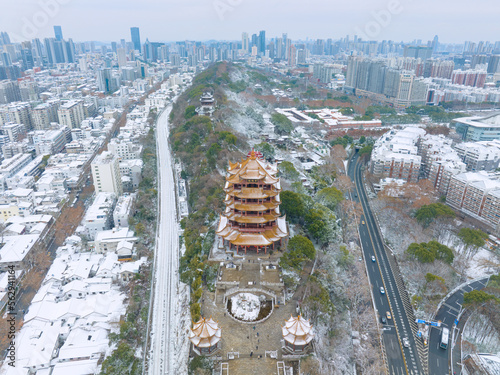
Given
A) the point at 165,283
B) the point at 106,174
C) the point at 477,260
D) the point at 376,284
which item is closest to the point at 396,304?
the point at 376,284

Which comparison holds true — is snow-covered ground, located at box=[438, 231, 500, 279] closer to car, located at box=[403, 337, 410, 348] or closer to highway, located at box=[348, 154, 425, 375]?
highway, located at box=[348, 154, 425, 375]

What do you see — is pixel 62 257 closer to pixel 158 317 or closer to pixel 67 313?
pixel 67 313

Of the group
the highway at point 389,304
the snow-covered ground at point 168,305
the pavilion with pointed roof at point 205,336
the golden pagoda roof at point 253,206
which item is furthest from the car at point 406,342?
the snow-covered ground at point 168,305

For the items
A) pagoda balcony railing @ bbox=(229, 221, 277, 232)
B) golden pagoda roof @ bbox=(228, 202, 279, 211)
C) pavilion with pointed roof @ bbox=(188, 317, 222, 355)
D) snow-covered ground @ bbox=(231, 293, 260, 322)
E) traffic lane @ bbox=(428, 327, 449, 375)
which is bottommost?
traffic lane @ bbox=(428, 327, 449, 375)

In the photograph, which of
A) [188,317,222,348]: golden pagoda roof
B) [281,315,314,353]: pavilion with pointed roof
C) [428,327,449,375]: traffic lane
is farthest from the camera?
[428,327,449,375]: traffic lane

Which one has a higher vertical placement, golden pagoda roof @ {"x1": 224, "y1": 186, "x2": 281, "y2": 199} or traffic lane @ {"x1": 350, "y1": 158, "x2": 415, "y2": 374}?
golden pagoda roof @ {"x1": 224, "y1": 186, "x2": 281, "y2": 199}

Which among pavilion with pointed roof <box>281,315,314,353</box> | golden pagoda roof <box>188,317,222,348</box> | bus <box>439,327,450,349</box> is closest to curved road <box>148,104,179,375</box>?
golden pagoda roof <box>188,317,222,348</box>

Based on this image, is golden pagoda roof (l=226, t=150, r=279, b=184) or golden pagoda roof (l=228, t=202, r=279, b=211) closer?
golden pagoda roof (l=226, t=150, r=279, b=184)
